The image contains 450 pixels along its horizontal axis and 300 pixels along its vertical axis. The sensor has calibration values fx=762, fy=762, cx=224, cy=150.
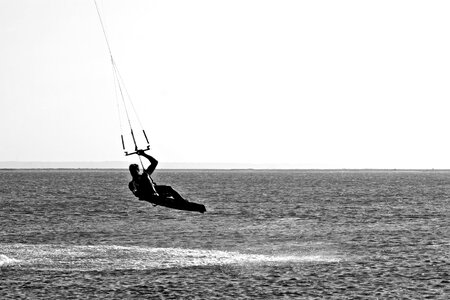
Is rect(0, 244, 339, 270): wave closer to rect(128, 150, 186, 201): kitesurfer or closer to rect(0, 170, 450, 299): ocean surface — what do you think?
rect(0, 170, 450, 299): ocean surface

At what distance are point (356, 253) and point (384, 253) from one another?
1.95 meters

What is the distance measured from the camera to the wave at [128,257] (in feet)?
150

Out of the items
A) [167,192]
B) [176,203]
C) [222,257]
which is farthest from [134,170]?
[222,257]

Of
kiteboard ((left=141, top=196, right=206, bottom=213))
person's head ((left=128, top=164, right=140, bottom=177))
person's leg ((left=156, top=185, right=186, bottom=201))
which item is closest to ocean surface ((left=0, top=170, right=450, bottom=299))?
kiteboard ((left=141, top=196, right=206, bottom=213))

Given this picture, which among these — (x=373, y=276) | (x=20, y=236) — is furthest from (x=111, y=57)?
(x=20, y=236)

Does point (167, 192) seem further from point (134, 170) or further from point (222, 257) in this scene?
point (222, 257)

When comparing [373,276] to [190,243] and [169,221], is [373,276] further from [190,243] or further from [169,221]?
[169,221]

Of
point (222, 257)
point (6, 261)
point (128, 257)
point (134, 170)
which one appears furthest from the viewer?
point (222, 257)

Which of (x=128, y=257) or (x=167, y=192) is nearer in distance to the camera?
(x=167, y=192)

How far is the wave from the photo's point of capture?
45781mm

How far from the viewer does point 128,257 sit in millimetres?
Answer: 49406

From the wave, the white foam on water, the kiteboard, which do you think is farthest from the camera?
the wave

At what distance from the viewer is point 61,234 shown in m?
64.4

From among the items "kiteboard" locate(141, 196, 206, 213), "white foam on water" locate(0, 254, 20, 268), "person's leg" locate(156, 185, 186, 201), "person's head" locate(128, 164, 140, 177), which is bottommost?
"white foam on water" locate(0, 254, 20, 268)
